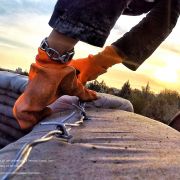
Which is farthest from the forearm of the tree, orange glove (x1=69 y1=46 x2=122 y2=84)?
the tree

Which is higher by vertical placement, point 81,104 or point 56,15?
point 56,15

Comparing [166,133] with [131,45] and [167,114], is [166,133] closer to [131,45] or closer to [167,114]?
[131,45]

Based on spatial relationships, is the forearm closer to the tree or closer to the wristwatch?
the wristwatch

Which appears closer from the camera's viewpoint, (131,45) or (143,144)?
(143,144)

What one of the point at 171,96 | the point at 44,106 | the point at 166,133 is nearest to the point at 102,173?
the point at 166,133

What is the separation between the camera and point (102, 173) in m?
1.52

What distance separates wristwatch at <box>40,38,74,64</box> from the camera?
7.97 feet

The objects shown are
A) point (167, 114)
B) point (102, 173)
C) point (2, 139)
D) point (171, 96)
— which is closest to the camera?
point (102, 173)

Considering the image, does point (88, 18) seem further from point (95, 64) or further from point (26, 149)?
point (95, 64)

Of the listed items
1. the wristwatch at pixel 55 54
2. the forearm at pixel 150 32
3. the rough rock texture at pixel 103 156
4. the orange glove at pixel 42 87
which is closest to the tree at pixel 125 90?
the forearm at pixel 150 32

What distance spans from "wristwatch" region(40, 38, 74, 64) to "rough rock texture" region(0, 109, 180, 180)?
0.35 metres

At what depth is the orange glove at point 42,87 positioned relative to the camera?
2547 mm

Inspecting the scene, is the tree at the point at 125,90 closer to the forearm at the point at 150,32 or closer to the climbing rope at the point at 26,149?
the forearm at the point at 150,32

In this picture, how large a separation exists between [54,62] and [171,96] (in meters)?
12.7
